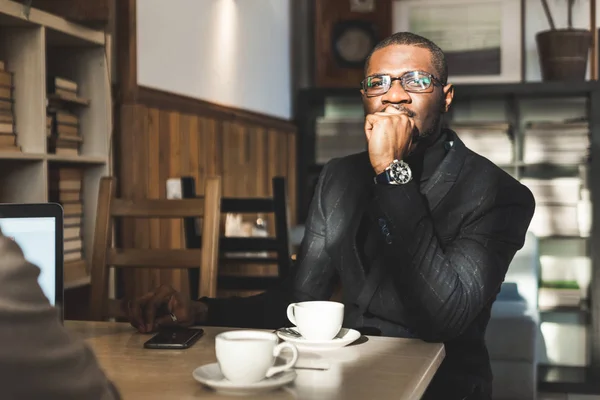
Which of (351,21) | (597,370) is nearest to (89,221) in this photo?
(351,21)

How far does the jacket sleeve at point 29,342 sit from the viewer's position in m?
0.61

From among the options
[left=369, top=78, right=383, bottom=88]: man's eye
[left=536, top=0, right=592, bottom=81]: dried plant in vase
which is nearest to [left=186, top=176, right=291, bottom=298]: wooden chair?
[left=369, top=78, right=383, bottom=88]: man's eye

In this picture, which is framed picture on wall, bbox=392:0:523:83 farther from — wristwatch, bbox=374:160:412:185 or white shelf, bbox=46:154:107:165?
wristwatch, bbox=374:160:412:185

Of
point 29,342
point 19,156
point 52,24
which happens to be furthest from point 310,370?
point 52,24

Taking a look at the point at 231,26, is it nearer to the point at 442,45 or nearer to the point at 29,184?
the point at 442,45

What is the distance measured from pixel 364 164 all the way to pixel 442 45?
3569mm

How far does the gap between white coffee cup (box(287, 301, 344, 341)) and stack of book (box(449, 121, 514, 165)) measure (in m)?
3.71

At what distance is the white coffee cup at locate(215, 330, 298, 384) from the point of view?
1.06 m

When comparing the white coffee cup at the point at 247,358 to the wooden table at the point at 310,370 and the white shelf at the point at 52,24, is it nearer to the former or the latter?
the wooden table at the point at 310,370

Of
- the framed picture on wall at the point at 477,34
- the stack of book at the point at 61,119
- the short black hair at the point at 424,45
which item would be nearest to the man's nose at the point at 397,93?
the short black hair at the point at 424,45

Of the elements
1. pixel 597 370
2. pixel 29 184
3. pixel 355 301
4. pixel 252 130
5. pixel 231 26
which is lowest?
pixel 597 370

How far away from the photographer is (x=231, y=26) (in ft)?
13.9

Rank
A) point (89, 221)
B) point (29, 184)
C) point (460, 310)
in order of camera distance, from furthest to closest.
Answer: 1. point (89, 221)
2. point (29, 184)
3. point (460, 310)

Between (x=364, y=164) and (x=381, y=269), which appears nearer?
(x=381, y=269)
